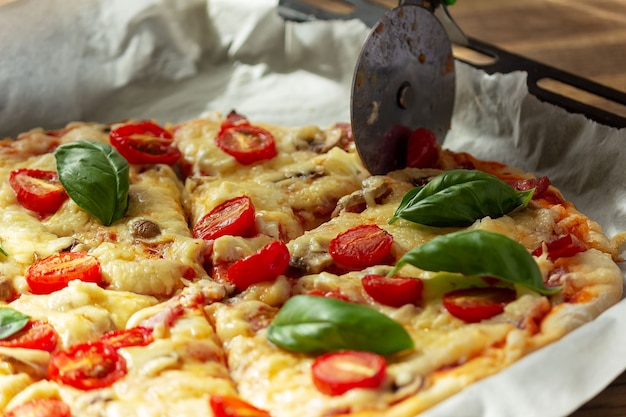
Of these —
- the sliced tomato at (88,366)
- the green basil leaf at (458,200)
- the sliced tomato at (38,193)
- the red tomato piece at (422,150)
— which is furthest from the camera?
the red tomato piece at (422,150)

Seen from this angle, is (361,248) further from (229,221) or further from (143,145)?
(143,145)

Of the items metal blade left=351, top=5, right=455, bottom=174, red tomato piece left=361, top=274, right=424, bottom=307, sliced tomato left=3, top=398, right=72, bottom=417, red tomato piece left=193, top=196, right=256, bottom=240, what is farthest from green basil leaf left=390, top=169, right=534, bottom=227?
sliced tomato left=3, top=398, right=72, bottom=417

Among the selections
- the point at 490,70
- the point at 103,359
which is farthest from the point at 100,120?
the point at 103,359

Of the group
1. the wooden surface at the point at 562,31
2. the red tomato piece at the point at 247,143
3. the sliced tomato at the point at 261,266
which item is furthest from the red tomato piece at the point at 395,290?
the wooden surface at the point at 562,31

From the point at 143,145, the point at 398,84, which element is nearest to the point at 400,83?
the point at 398,84

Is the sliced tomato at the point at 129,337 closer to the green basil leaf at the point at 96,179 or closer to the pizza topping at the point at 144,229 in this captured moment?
the pizza topping at the point at 144,229

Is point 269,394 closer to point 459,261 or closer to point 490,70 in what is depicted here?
point 459,261
